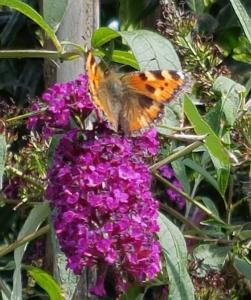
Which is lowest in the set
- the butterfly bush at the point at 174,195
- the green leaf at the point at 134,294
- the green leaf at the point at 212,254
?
the butterfly bush at the point at 174,195

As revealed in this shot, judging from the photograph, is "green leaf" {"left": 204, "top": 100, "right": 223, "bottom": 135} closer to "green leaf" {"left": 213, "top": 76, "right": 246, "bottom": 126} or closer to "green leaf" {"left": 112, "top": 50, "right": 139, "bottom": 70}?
"green leaf" {"left": 213, "top": 76, "right": 246, "bottom": 126}

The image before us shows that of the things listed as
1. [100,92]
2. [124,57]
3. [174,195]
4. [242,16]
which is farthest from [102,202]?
[174,195]

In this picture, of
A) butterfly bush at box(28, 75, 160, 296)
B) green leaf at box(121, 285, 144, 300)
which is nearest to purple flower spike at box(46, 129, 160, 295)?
butterfly bush at box(28, 75, 160, 296)

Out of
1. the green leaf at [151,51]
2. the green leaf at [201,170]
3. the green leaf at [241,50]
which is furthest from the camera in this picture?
A: the green leaf at [241,50]

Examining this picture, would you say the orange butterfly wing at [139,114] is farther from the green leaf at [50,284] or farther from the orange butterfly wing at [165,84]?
Answer: the green leaf at [50,284]

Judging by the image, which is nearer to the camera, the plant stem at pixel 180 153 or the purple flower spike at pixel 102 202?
the purple flower spike at pixel 102 202

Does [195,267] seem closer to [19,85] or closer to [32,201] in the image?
[32,201]

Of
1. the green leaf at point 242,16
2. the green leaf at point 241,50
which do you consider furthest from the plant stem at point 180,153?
the green leaf at point 241,50
